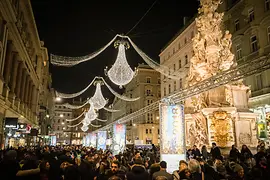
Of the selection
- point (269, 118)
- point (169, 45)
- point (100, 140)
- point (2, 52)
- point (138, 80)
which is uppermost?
point (169, 45)

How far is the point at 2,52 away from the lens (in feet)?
60.7

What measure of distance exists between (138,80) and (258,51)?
37684 millimetres

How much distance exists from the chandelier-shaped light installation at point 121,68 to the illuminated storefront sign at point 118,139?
7316 millimetres

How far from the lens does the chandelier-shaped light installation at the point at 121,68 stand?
16.1 metres

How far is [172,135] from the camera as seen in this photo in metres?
12.6

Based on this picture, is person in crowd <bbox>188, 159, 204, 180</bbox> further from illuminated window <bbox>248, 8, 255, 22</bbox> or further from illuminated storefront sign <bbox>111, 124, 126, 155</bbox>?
illuminated window <bbox>248, 8, 255, 22</bbox>

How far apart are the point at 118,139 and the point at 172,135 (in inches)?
437

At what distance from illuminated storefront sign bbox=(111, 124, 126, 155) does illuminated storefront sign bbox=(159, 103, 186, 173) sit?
10.6m

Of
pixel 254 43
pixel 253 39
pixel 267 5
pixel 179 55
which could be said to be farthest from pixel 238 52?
pixel 179 55

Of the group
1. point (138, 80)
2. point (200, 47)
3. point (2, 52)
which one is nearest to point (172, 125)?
point (200, 47)

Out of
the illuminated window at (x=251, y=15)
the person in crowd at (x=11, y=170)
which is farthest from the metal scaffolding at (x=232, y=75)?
the illuminated window at (x=251, y=15)

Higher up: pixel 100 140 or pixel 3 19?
pixel 3 19

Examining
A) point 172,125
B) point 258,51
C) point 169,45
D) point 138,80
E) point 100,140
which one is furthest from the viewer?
point 138,80

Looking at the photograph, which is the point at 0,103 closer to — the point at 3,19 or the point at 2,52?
the point at 2,52
